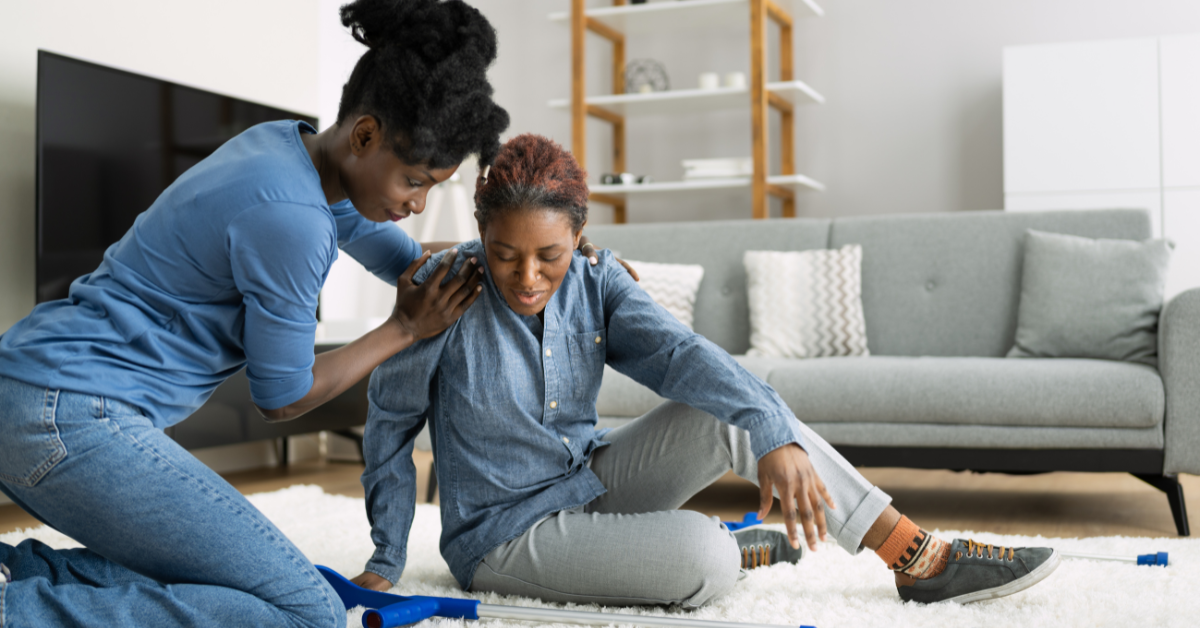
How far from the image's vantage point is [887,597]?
1523 millimetres

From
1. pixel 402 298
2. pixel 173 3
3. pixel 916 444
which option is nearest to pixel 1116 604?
pixel 916 444

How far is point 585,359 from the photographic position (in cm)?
156

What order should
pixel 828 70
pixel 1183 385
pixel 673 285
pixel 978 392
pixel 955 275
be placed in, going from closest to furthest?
pixel 1183 385 → pixel 978 392 → pixel 955 275 → pixel 673 285 → pixel 828 70

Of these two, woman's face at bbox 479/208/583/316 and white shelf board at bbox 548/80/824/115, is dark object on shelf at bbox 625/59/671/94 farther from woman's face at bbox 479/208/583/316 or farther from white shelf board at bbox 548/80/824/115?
woman's face at bbox 479/208/583/316

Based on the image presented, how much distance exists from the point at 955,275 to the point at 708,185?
1.70 metres

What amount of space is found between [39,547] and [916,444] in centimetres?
190

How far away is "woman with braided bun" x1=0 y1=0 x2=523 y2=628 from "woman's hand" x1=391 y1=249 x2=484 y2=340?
207 mm

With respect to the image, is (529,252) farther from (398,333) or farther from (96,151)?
(96,151)

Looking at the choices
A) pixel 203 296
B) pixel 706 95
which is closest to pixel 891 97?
pixel 706 95

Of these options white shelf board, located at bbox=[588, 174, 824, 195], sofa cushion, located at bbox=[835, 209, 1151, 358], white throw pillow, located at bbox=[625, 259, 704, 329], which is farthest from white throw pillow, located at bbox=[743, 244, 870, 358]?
white shelf board, located at bbox=[588, 174, 824, 195]

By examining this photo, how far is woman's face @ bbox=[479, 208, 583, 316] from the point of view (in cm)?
138

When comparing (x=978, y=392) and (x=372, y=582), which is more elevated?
(x=978, y=392)

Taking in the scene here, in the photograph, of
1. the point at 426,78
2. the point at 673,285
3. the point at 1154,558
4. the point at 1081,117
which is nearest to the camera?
the point at 426,78

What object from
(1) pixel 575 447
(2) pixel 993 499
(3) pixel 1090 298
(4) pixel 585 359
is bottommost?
(2) pixel 993 499
